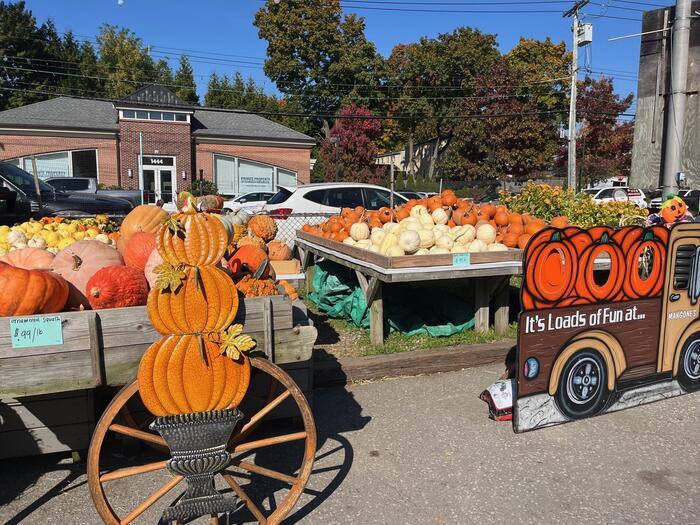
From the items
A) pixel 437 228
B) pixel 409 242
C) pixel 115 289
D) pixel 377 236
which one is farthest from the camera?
pixel 377 236

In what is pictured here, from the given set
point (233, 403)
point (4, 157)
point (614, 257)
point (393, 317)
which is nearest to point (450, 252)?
point (393, 317)

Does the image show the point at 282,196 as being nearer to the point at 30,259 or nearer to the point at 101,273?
the point at 30,259

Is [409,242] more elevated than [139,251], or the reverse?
[139,251]

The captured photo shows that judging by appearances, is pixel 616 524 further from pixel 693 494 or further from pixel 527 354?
pixel 527 354

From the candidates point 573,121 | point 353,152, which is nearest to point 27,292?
point 573,121

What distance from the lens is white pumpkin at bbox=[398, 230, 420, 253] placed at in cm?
550

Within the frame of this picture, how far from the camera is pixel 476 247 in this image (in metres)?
5.88

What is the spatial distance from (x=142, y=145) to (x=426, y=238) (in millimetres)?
27142

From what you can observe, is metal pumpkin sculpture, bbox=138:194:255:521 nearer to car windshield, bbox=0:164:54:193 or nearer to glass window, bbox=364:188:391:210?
car windshield, bbox=0:164:54:193

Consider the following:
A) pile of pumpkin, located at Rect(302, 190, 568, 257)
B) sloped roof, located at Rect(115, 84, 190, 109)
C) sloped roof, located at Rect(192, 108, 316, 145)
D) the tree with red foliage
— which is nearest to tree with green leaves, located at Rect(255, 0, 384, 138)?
the tree with red foliage

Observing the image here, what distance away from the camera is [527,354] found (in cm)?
366

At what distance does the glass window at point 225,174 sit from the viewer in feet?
107

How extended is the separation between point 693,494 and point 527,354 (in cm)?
119

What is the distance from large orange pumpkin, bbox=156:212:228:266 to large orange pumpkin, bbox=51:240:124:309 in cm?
94
